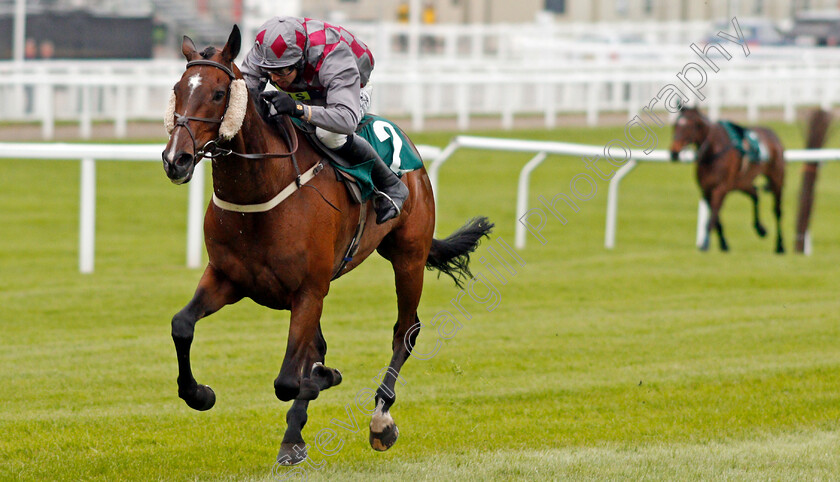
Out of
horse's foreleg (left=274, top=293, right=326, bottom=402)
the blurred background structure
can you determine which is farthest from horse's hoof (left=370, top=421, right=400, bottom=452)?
the blurred background structure

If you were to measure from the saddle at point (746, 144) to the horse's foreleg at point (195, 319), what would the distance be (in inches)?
338

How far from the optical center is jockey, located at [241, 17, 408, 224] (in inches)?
164

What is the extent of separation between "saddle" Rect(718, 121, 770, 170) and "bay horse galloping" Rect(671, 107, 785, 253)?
0.06 feet

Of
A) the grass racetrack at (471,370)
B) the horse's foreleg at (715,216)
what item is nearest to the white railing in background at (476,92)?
the grass racetrack at (471,370)

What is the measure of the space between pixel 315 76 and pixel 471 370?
→ 7.18 feet

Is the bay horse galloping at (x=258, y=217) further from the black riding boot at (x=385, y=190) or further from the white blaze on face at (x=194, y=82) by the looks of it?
the black riding boot at (x=385, y=190)

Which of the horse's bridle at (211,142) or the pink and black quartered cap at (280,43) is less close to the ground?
the pink and black quartered cap at (280,43)

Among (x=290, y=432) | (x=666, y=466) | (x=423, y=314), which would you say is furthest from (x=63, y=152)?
(x=666, y=466)

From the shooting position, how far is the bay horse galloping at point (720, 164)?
36.8ft

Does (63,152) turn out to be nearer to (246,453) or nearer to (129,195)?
(246,453)

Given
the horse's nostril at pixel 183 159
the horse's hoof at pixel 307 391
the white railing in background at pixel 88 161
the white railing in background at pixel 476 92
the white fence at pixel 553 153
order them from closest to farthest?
the horse's nostril at pixel 183 159 < the horse's hoof at pixel 307 391 < the white railing in background at pixel 88 161 < the white fence at pixel 553 153 < the white railing in background at pixel 476 92


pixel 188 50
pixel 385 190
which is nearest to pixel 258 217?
pixel 188 50

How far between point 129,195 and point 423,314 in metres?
6.40

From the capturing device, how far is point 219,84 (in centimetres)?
375
